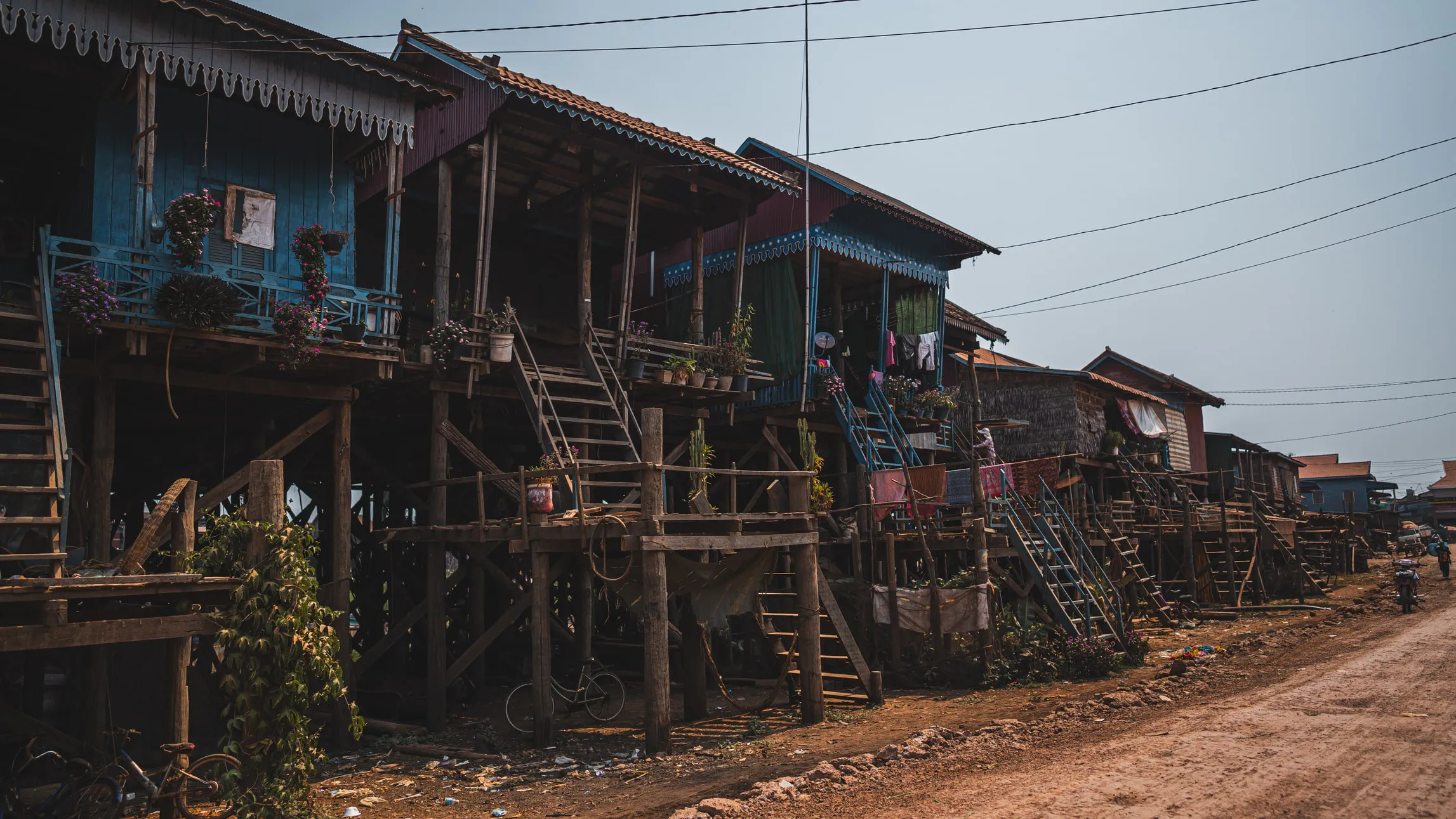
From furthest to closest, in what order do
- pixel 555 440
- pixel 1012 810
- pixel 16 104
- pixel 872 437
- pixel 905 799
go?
pixel 872 437 → pixel 555 440 → pixel 16 104 → pixel 905 799 → pixel 1012 810

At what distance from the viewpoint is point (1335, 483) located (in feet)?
207

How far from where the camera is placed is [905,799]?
8.45m

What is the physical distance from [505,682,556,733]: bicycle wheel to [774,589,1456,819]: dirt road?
4892 mm

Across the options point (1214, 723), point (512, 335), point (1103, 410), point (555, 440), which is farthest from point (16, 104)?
point (1103, 410)

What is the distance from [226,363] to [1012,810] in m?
9.57

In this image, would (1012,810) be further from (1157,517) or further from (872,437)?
(1157,517)

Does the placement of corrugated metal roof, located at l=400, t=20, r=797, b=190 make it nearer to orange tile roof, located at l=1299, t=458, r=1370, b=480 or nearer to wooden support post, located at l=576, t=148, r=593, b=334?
wooden support post, located at l=576, t=148, r=593, b=334

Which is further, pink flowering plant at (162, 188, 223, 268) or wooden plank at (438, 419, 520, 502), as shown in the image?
wooden plank at (438, 419, 520, 502)

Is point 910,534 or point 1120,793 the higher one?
point 910,534

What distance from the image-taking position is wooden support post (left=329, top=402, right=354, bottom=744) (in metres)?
12.0

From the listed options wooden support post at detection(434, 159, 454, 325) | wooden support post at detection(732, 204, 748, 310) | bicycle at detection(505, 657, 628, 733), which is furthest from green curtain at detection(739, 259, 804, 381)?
bicycle at detection(505, 657, 628, 733)

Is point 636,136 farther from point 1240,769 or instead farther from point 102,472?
point 1240,769

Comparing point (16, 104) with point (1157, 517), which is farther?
point (1157, 517)

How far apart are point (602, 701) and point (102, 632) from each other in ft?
25.1
